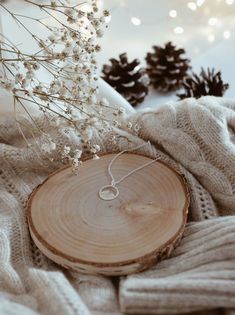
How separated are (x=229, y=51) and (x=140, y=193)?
0.76m

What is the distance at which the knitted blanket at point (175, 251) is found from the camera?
Result: 0.69 meters

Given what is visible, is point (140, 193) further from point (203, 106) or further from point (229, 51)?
point (229, 51)

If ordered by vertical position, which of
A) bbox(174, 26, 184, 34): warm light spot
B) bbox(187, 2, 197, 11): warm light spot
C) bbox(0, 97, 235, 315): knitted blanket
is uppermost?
bbox(187, 2, 197, 11): warm light spot

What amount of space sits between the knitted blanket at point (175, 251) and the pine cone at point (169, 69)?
1.41ft

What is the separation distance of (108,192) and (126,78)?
20.6 inches

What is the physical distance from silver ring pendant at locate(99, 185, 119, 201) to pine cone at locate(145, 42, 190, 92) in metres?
0.59

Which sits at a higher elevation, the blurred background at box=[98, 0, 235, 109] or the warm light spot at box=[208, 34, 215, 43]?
the blurred background at box=[98, 0, 235, 109]

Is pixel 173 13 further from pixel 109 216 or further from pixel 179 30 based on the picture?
pixel 109 216

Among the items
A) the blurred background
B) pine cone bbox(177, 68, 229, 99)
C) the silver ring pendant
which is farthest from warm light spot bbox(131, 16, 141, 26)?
the silver ring pendant

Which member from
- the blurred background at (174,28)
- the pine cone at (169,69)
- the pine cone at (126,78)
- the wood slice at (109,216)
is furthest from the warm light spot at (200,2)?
the wood slice at (109,216)

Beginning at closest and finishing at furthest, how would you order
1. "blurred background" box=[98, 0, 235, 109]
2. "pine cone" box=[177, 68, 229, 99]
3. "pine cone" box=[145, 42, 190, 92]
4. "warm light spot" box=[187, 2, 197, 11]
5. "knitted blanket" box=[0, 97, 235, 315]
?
"knitted blanket" box=[0, 97, 235, 315]
"pine cone" box=[177, 68, 229, 99]
"pine cone" box=[145, 42, 190, 92]
"blurred background" box=[98, 0, 235, 109]
"warm light spot" box=[187, 2, 197, 11]

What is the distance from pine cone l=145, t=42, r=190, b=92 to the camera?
4.52 ft

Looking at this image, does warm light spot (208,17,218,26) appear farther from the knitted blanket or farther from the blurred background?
the knitted blanket

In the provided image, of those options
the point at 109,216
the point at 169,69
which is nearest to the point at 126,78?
the point at 169,69
